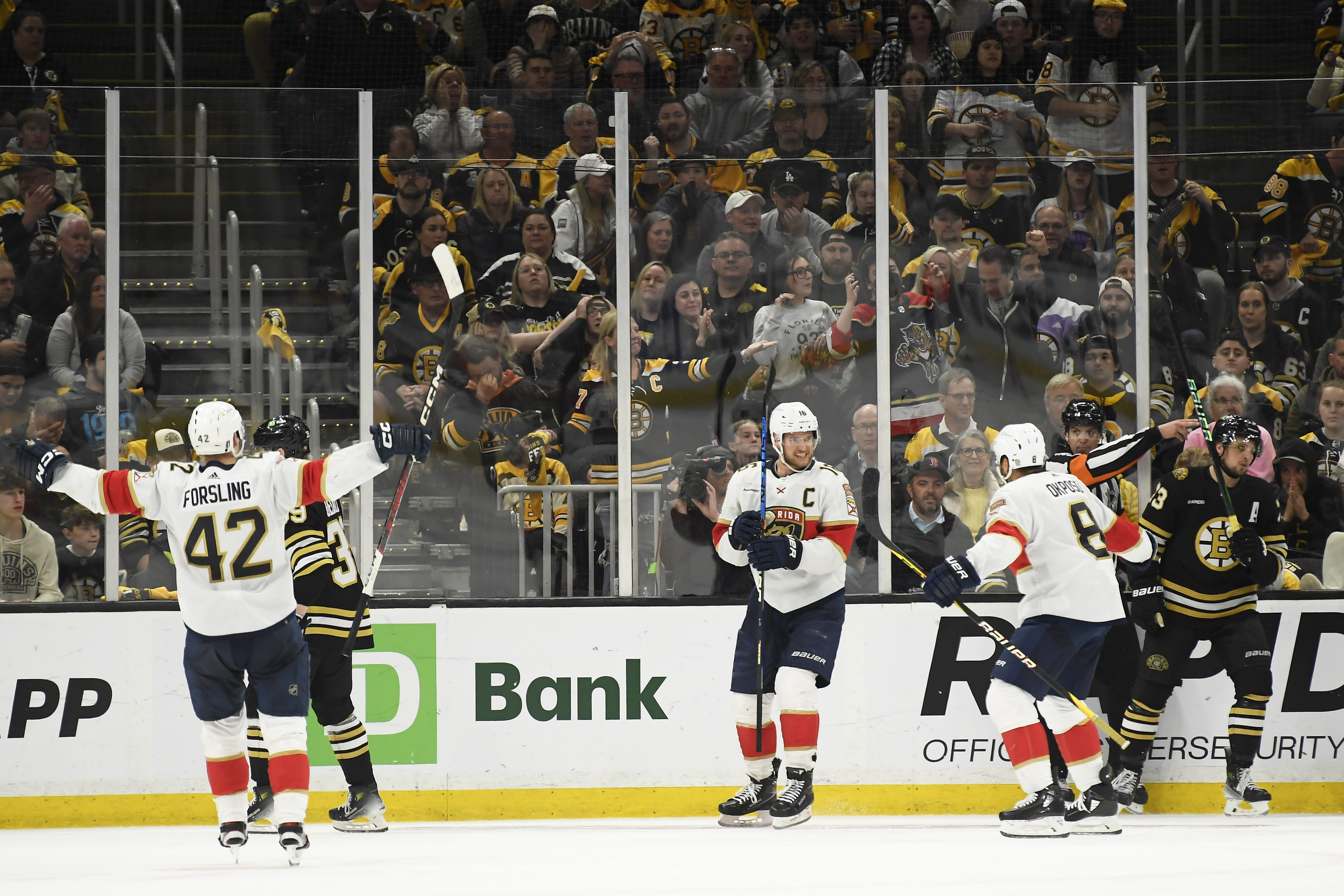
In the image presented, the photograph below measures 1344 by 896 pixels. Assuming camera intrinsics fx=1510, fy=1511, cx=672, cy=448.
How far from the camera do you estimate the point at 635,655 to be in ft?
20.1

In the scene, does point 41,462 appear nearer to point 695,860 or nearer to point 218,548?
point 218,548

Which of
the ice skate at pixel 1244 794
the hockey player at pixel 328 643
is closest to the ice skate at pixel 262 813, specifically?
the hockey player at pixel 328 643

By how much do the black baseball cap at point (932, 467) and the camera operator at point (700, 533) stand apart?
2.45ft

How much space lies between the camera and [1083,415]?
616cm

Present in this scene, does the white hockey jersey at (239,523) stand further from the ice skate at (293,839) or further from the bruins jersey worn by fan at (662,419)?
the bruins jersey worn by fan at (662,419)

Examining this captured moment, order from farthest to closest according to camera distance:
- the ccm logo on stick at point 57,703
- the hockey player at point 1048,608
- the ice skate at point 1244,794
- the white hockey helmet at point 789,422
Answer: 1. the ccm logo on stick at point 57,703
2. the ice skate at point 1244,794
3. the white hockey helmet at point 789,422
4. the hockey player at point 1048,608

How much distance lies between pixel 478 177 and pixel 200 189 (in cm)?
114

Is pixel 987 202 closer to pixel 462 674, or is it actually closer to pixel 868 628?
pixel 868 628

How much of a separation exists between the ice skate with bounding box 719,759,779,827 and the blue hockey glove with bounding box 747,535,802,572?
0.81 metres

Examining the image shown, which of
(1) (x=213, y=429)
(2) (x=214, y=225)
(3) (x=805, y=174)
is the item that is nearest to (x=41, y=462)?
(1) (x=213, y=429)

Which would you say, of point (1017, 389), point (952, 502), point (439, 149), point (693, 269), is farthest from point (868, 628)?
point (439, 149)

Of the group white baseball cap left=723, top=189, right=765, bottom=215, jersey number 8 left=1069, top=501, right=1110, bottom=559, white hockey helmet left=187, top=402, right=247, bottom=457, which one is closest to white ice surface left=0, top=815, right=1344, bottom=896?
jersey number 8 left=1069, top=501, right=1110, bottom=559

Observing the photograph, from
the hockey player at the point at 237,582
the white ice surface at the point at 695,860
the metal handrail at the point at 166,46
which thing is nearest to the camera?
the white ice surface at the point at 695,860

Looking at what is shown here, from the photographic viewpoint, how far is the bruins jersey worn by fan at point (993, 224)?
20.6 ft
